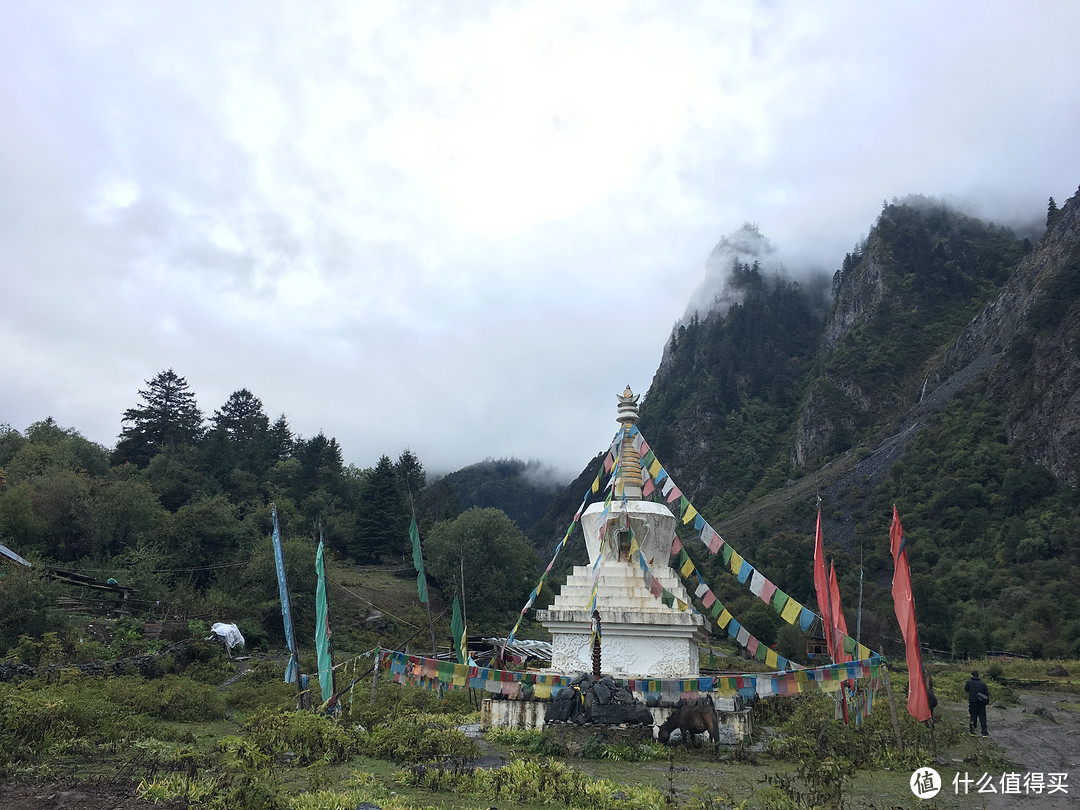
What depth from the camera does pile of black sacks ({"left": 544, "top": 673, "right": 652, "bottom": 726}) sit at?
14141mm

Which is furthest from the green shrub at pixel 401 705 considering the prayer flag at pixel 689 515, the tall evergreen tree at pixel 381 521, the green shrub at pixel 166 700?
the tall evergreen tree at pixel 381 521

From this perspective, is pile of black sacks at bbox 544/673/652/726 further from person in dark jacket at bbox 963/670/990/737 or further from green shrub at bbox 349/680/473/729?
person in dark jacket at bbox 963/670/990/737

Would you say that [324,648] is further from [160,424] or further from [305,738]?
[160,424]

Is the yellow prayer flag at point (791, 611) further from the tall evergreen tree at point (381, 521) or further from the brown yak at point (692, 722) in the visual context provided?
the tall evergreen tree at point (381, 521)

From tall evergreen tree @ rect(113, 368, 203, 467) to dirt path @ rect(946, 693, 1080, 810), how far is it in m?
53.4

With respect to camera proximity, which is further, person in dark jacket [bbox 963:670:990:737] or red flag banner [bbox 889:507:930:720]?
person in dark jacket [bbox 963:670:990:737]

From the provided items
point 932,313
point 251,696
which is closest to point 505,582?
point 251,696

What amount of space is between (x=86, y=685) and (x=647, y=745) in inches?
500

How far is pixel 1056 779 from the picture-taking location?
1164 cm

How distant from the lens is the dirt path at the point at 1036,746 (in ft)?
33.3

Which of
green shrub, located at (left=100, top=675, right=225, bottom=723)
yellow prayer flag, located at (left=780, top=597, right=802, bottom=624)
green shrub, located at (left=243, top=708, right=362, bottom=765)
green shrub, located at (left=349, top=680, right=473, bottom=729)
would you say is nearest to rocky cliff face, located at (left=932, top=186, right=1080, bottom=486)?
yellow prayer flag, located at (left=780, top=597, right=802, bottom=624)

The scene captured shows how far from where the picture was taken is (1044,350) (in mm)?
Answer: 68812

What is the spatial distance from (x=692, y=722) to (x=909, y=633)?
14.7 feet

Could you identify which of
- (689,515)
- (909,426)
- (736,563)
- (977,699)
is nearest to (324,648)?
(689,515)
